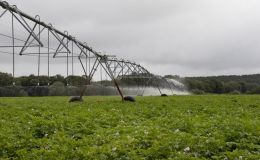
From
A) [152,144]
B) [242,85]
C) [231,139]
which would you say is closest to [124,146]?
[152,144]

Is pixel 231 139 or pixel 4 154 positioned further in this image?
pixel 231 139

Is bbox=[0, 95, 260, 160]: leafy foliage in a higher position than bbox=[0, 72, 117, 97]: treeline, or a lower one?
lower

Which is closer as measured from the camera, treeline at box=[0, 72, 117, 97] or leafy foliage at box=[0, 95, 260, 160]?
leafy foliage at box=[0, 95, 260, 160]

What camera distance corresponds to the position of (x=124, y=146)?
38.7 ft

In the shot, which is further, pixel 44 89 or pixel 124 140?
pixel 44 89

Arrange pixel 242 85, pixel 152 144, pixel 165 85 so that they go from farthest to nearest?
1. pixel 242 85
2. pixel 165 85
3. pixel 152 144

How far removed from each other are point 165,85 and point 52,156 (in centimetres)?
8697

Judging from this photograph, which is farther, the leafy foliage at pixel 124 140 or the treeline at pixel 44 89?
the treeline at pixel 44 89

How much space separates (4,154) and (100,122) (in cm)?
536

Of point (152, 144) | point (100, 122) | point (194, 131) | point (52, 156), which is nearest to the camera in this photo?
point (52, 156)

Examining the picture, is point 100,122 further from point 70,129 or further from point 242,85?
point 242,85

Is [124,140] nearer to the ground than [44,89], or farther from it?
nearer to the ground

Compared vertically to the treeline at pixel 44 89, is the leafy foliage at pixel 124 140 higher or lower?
lower

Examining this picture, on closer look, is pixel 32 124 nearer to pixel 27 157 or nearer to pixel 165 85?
pixel 27 157
